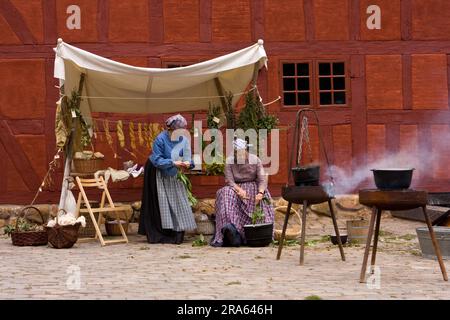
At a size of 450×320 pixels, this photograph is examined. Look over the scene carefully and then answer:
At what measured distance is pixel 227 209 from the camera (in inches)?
346

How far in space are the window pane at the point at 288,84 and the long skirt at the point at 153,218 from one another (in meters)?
3.02

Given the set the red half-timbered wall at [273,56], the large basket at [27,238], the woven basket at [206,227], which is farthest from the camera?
the red half-timbered wall at [273,56]

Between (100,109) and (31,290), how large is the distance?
15.2ft

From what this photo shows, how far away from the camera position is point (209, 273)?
666 cm

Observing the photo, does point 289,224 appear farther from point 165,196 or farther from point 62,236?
point 62,236

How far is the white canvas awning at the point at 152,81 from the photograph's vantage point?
28.8ft

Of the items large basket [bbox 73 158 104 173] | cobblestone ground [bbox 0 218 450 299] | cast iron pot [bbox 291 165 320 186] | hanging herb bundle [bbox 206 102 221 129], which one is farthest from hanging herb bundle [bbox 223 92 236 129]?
cast iron pot [bbox 291 165 320 186]

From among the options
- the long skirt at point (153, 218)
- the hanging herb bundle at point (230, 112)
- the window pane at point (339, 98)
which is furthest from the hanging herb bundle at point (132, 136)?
the window pane at point (339, 98)

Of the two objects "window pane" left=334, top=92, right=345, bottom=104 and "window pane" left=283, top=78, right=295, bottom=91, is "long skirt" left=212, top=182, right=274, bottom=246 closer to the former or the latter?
"window pane" left=283, top=78, right=295, bottom=91

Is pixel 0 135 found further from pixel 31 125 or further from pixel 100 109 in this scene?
pixel 100 109

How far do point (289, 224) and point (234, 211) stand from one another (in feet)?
6.76

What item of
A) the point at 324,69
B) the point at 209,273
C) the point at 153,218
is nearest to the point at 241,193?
the point at 153,218

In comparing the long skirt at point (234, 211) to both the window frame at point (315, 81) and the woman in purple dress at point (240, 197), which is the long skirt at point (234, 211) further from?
the window frame at point (315, 81)

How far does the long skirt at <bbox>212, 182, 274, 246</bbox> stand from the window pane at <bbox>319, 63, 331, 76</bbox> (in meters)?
3.27
